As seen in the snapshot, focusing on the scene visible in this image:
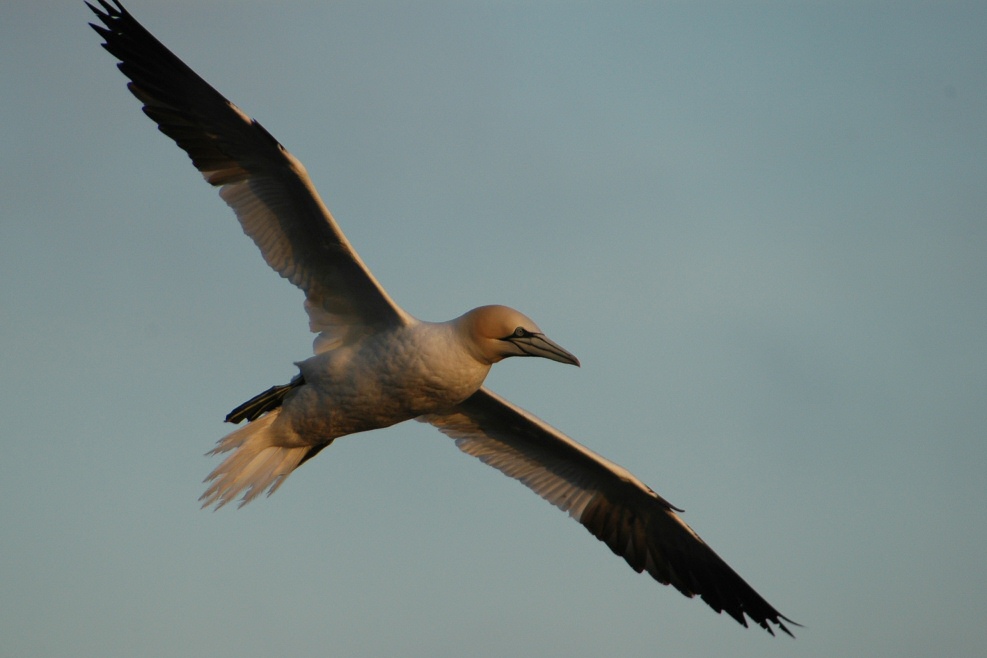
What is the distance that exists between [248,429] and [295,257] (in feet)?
5.08

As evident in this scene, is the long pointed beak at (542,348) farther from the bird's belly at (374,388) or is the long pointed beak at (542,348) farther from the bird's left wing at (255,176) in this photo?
the bird's left wing at (255,176)

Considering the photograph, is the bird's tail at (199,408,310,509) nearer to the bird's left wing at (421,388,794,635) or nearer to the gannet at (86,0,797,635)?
the gannet at (86,0,797,635)

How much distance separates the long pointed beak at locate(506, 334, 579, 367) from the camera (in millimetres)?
10672

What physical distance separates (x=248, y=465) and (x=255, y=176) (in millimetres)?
2540

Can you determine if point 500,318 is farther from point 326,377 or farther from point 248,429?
point 248,429

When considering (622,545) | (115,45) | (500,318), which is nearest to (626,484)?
(622,545)

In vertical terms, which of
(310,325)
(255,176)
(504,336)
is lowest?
(310,325)

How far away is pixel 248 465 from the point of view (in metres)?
11.5

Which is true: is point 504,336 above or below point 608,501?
above

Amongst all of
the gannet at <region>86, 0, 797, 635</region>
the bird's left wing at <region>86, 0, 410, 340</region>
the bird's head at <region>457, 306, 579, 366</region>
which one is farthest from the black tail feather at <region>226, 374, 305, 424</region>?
the bird's head at <region>457, 306, 579, 366</region>

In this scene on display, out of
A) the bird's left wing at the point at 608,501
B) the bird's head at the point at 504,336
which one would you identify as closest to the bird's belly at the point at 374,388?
the bird's head at the point at 504,336

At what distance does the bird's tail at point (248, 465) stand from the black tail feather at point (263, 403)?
0.20 feet

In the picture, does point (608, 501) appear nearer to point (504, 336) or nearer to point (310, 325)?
point (504, 336)

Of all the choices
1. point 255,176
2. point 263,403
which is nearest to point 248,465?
point 263,403
